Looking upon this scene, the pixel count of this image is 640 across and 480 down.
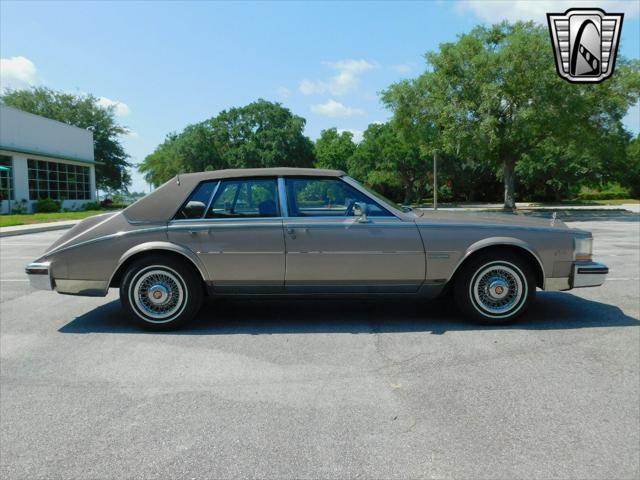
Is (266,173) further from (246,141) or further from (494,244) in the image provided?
(246,141)

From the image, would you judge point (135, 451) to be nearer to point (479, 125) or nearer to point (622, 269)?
point (622, 269)

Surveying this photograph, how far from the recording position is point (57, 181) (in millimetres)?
41125

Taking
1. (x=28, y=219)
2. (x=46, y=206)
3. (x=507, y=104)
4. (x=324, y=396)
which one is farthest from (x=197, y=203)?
(x=46, y=206)

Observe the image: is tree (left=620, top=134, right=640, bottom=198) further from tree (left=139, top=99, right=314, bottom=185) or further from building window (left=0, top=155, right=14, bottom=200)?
building window (left=0, top=155, right=14, bottom=200)

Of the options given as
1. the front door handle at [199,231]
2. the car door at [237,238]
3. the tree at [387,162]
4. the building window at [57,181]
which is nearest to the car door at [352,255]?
the car door at [237,238]

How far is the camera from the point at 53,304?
6633mm

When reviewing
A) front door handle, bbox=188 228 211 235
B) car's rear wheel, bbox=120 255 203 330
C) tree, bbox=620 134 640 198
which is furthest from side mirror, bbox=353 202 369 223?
tree, bbox=620 134 640 198

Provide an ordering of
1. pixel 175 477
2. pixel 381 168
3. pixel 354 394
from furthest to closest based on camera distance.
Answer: pixel 381 168 → pixel 354 394 → pixel 175 477

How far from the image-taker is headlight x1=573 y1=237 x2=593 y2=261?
532 centimetres

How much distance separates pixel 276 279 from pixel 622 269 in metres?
6.55

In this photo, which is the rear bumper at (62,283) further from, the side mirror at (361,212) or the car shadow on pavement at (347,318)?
the side mirror at (361,212)

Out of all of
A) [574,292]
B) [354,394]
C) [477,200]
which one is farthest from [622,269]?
[477,200]

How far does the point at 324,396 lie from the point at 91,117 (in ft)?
193

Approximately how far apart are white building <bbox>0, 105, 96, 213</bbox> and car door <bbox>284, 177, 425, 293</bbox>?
34.4 m
